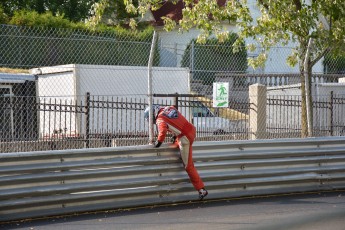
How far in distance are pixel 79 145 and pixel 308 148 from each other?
4.51 m

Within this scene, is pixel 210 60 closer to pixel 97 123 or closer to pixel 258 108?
pixel 258 108

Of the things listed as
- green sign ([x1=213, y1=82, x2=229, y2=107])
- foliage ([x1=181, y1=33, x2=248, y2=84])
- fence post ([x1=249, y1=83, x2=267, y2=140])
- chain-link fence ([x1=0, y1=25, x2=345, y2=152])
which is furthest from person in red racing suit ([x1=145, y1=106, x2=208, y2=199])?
fence post ([x1=249, y1=83, x2=267, y2=140])

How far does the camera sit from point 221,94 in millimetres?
12078

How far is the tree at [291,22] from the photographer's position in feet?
38.3

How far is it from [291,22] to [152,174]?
439cm

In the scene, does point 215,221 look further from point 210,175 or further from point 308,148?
point 308,148

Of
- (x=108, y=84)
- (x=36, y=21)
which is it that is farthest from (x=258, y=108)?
(x=36, y=21)

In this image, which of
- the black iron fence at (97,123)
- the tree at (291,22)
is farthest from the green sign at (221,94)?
the tree at (291,22)

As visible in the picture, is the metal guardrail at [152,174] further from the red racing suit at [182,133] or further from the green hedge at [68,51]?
the green hedge at [68,51]

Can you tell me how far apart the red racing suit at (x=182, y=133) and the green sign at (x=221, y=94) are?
2.94 metres

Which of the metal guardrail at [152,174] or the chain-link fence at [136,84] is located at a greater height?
the chain-link fence at [136,84]

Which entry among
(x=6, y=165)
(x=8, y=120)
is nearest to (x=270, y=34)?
(x=8, y=120)

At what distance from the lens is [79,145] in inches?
493

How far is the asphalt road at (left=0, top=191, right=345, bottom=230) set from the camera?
764 centimetres
